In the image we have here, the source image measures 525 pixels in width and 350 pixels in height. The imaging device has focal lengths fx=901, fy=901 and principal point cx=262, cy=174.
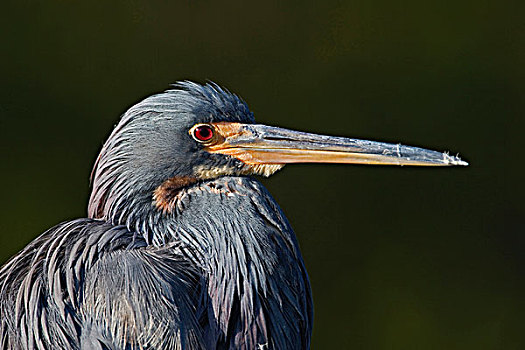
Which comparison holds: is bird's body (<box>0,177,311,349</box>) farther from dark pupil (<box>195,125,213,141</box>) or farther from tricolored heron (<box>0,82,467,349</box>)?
dark pupil (<box>195,125,213,141</box>)

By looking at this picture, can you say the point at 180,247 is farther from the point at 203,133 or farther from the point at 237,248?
the point at 203,133

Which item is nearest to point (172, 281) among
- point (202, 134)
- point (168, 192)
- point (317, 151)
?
point (168, 192)

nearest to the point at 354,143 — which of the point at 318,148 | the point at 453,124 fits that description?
the point at 318,148

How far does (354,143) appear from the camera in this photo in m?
2.27

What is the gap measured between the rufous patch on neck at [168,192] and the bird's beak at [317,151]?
13 centimetres

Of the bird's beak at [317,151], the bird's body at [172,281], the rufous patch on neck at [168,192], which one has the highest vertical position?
the bird's beak at [317,151]

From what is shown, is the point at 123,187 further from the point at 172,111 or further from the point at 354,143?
the point at 354,143

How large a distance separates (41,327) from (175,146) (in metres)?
0.53

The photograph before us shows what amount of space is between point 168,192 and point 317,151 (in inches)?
15.3

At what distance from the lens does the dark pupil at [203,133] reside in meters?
2.23

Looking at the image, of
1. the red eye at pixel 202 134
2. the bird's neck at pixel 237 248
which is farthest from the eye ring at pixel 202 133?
the bird's neck at pixel 237 248

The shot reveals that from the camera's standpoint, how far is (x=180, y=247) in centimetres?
219

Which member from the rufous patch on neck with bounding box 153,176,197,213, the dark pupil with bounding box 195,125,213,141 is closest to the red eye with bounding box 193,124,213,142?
the dark pupil with bounding box 195,125,213,141

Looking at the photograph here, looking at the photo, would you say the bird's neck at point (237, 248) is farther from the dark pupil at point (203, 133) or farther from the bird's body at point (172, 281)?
the dark pupil at point (203, 133)
